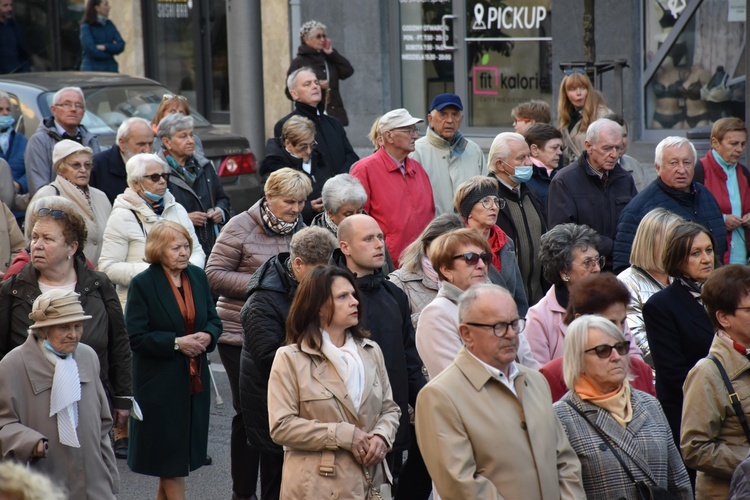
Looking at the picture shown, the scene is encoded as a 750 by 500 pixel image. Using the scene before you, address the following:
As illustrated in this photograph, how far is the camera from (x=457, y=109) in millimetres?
9570

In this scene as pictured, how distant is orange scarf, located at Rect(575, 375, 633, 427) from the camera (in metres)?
5.10

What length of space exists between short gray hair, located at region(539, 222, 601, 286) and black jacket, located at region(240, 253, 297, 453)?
1.41m

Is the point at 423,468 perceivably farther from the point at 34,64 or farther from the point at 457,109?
the point at 34,64

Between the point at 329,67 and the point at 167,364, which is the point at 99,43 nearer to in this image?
the point at 329,67

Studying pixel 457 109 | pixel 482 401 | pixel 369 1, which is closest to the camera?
pixel 482 401

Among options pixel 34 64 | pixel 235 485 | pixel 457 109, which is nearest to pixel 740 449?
pixel 235 485

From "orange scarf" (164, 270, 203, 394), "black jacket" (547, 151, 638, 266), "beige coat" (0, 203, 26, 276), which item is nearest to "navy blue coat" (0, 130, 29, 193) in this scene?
"beige coat" (0, 203, 26, 276)

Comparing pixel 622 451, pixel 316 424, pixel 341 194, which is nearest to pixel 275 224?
pixel 341 194

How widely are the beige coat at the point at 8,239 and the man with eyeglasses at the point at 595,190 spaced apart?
3.70m

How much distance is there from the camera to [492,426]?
483 cm

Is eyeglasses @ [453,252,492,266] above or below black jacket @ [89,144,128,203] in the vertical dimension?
below

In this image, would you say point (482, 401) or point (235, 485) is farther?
point (235, 485)

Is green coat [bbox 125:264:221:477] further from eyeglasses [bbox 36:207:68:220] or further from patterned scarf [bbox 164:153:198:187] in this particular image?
patterned scarf [bbox 164:153:198:187]

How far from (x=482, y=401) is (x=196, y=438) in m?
2.67
